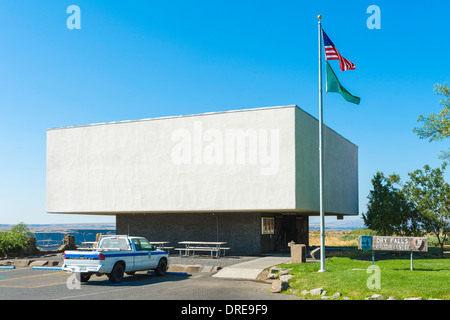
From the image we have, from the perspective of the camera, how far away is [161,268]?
2066 cm

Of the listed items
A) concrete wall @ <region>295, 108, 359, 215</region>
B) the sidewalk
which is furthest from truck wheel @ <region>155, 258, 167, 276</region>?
concrete wall @ <region>295, 108, 359, 215</region>

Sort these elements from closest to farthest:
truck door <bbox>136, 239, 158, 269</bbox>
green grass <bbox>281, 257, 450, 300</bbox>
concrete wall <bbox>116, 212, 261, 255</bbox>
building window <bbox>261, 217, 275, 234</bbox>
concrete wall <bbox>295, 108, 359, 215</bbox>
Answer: green grass <bbox>281, 257, 450, 300</bbox> < truck door <bbox>136, 239, 158, 269</bbox> < concrete wall <bbox>295, 108, 359, 215</bbox> < concrete wall <bbox>116, 212, 261, 255</bbox> < building window <bbox>261, 217, 275, 234</bbox>

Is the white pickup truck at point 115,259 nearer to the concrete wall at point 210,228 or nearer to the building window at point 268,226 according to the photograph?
the concrete wall at point 210,228

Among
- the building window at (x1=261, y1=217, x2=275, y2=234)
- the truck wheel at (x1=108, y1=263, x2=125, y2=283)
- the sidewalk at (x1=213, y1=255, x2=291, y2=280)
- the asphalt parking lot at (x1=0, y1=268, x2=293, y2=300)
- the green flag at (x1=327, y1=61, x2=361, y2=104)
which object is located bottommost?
the sidewalk at (x1=213, y1=255, x2=291, y2=280)

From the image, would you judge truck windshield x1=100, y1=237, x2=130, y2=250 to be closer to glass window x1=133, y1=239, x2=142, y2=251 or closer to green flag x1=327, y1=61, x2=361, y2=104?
glass window x1=133, y1=239, x2=142, y2=251

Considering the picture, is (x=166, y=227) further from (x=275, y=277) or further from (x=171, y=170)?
(x=275, y=277)

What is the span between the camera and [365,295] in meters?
13.5

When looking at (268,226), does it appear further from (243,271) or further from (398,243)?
(398,243)

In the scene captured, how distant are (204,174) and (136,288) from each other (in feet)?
46.2

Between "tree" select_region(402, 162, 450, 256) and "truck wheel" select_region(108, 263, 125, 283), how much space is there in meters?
22.5

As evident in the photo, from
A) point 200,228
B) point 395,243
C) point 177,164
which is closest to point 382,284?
point 395,243

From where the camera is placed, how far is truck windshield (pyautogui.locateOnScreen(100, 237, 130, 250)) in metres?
19.2
